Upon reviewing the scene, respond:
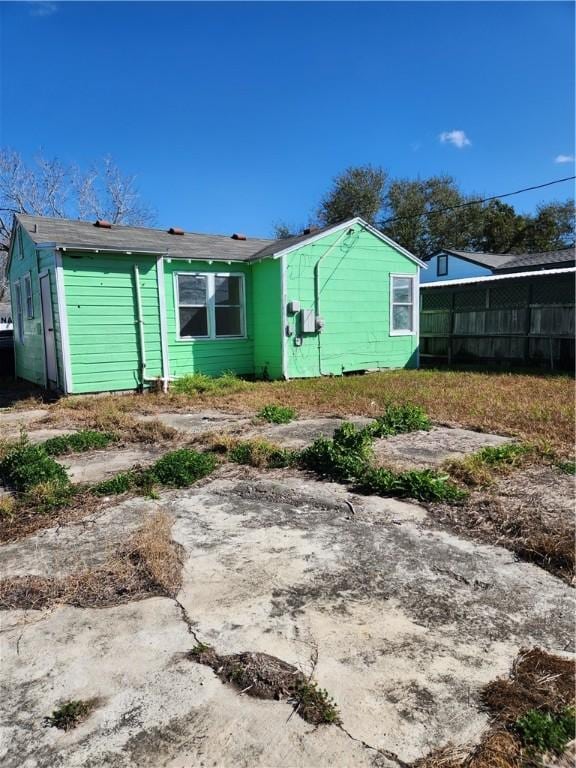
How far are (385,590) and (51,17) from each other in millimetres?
9067

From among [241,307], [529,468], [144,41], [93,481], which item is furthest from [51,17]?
[529,468]

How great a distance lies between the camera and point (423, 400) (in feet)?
25.0

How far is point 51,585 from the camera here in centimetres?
254

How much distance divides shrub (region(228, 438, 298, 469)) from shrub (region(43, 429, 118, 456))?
1635 mm

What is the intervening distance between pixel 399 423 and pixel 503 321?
28.1 ft

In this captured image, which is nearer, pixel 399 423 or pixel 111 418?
pixel 399 423

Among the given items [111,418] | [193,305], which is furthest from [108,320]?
[111,418]

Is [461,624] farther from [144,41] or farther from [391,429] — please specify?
[144,41]

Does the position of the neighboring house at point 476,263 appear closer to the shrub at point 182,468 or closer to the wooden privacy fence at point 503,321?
the wooden privacy fence at point 503,321

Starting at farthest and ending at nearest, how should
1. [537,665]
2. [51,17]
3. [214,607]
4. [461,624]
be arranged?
[51,17], [214,607], [461,624], [537,665]

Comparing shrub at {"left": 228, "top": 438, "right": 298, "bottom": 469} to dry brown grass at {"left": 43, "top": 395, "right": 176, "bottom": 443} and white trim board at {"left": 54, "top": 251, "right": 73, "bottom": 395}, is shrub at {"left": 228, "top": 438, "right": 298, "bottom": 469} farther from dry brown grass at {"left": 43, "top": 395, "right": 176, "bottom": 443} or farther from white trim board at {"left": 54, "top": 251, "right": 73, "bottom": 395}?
white trim board at {"left": 54, "top": 251, "right": 73, "bottom": 395}

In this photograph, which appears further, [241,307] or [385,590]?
[241,307]

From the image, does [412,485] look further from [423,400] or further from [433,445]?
[423,400]

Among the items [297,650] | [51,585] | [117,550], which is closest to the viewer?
[297,650]
